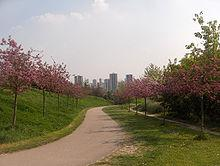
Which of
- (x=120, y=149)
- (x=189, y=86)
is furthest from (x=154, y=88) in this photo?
(x=120, y=149)

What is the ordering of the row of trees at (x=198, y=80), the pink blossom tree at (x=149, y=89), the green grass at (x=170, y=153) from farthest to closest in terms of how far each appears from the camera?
1. the pink blossom tree at (x=149, y=89)
2. the row of trees at (x=198, y=80)
3. the green grass at (x=170, y=153)

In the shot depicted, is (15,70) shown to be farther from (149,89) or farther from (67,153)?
(149,89)

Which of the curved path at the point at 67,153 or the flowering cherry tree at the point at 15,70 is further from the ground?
the flowering cherry tree at the point at 15,70

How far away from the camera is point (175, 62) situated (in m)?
43.8

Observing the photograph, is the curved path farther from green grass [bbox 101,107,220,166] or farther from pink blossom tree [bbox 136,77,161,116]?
pink blossom tree [bbox 136,77,161,116]

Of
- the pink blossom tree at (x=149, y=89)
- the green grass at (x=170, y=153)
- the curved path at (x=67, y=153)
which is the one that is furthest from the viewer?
the pink blossom tree at (x=149, y=89)

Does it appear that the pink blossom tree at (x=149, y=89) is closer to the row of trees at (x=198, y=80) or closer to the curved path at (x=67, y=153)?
the row of trees at (x=198, y=80)

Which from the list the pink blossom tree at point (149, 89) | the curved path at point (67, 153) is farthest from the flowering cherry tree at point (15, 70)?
the pink blossom tree at point (149, 89)

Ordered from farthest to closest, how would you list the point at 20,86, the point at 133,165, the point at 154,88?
the point at 154,88 < the point at 20,86 < the point at 133,165

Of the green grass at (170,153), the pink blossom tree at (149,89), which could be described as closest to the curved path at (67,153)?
the green grass at (170,153)

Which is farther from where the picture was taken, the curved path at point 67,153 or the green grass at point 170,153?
the curved path at point 67,153

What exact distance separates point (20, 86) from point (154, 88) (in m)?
13.0

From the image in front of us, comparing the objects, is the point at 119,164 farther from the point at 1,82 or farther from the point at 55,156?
the point at 1,82

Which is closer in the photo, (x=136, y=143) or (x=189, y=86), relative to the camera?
(x=136, y=143)
